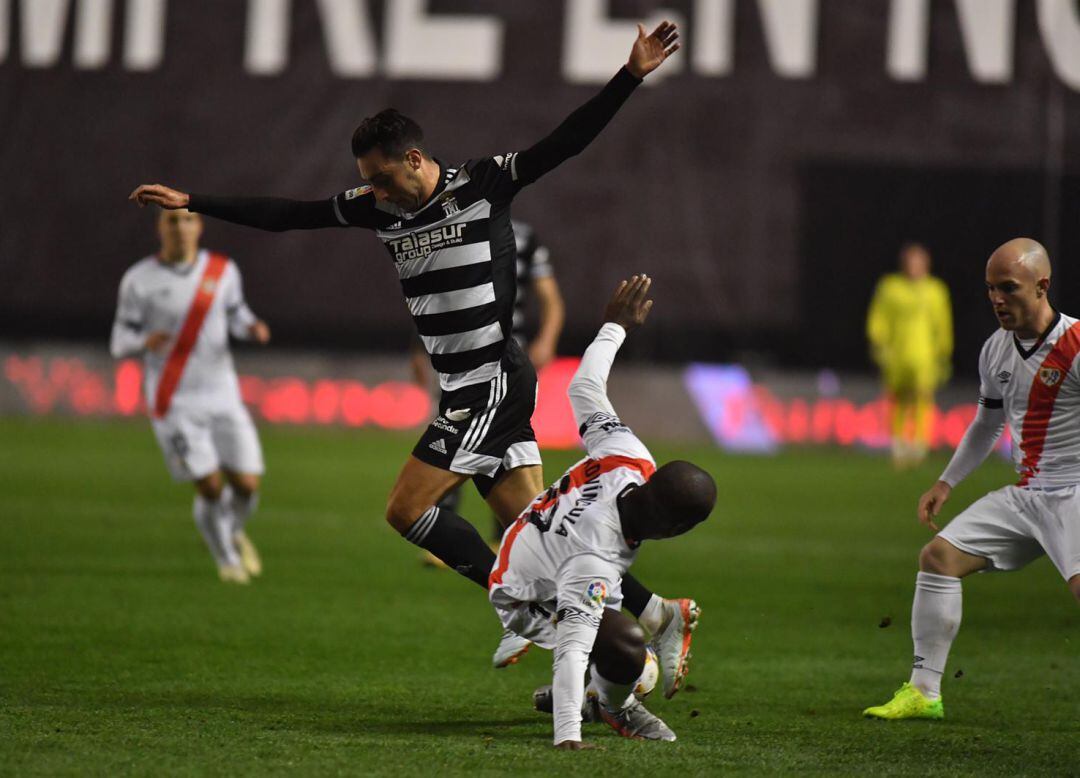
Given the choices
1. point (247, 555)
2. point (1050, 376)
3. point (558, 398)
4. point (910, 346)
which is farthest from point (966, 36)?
point (1050, 376)

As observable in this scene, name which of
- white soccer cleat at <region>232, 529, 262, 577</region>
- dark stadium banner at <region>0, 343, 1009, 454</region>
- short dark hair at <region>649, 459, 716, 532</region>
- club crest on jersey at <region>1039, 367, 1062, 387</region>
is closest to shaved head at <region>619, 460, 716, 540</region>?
short dark hair at <region>649, 459, 716, 532</region>

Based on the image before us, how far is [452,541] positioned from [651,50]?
2.00 meters

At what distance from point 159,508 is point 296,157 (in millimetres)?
7564

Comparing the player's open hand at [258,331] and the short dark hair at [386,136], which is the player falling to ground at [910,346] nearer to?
the player's open hand at [258,331]

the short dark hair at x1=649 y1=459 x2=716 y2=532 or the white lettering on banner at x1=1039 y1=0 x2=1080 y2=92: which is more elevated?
the white lettering on banner at x1=1039 y1=0 x2=1080 y2=92

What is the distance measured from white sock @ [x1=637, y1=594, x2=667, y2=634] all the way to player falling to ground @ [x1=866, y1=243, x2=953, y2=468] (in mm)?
13203

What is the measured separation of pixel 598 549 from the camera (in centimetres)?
547

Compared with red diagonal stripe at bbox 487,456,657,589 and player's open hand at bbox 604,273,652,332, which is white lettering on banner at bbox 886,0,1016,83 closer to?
player's open hand at bbox 604,273,652,332

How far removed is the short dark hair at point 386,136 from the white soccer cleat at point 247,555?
15.5ft

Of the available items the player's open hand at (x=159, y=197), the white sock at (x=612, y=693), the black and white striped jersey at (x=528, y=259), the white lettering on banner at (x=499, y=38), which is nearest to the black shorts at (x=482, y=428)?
the white sock at (x=612, y=693)

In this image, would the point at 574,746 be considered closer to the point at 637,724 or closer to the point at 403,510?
the point at 637,724

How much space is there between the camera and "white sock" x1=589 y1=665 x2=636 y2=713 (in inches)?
224

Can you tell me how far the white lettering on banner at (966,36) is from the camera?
795 inches

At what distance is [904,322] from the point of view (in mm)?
19109
